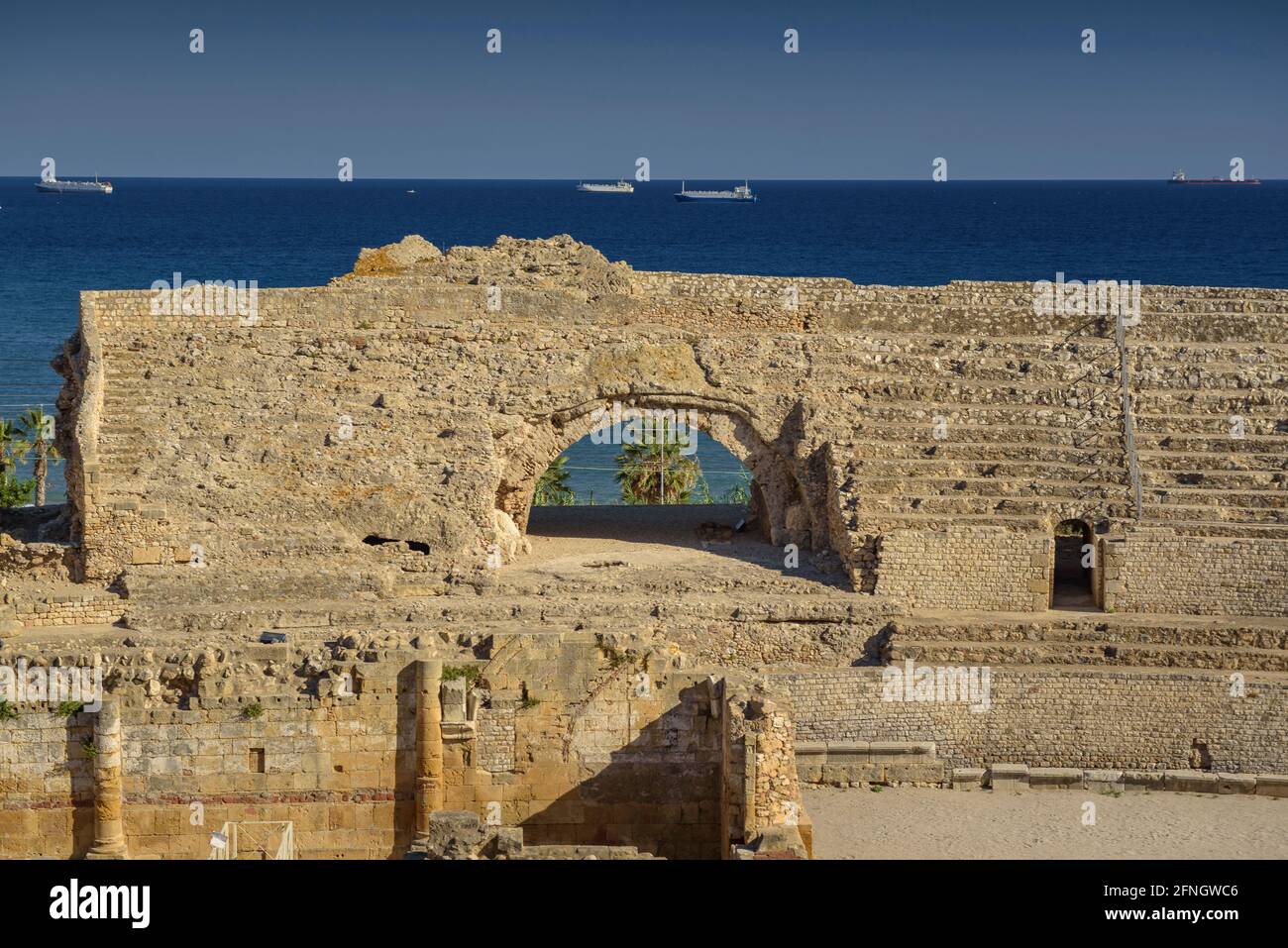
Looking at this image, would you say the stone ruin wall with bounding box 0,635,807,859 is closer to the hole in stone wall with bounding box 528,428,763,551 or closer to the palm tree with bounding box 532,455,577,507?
the hole in stone wall with bounding box 528,428,763,551

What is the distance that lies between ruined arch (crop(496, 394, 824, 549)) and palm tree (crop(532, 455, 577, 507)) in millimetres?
10252

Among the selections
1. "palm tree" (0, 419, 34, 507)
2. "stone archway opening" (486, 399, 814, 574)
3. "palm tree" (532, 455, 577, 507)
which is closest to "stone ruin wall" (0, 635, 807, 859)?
"stone archway opening" (486, 399, 814, 574)

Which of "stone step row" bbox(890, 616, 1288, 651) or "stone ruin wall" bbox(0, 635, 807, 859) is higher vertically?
"stone step row" bbox(890, 616, 1288, 651)

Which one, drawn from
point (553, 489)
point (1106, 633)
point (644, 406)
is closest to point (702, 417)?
point (644, 406)

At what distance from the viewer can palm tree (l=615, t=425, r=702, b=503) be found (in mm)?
46969

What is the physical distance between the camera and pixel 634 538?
112ft

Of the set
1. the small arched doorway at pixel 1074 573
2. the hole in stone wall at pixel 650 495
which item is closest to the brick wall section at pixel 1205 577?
the small arched doorway at pixel 1074 573

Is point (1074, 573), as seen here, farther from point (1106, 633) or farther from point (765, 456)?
point (765, 456)

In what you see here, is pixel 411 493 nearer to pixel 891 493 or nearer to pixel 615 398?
pixel 615 398

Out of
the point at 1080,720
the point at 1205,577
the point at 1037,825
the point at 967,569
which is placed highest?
the point at 967,569

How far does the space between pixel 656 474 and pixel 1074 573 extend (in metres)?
16.9

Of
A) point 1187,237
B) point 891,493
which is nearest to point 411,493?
point 891,493

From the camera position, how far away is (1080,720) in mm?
27750

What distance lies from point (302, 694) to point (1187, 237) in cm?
11320
